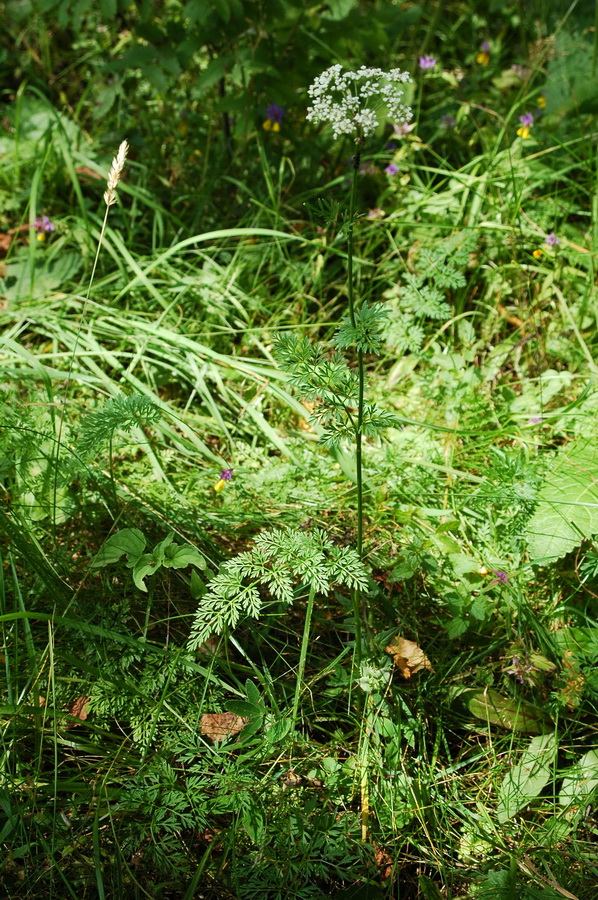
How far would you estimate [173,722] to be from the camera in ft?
5.00

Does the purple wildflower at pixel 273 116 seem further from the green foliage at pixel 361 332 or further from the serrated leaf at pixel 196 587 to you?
the serrated leaf at pixel 196 587

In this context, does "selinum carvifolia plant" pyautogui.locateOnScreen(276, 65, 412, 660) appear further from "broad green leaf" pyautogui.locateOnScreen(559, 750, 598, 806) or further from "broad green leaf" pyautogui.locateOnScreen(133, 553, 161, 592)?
"broad green leaf" pyautogui.locateOnScreen(559, 750, 598, 806)

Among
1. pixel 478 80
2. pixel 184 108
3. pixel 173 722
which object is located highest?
pixel 478 80

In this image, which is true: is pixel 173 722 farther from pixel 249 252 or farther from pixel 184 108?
pixel 184 108

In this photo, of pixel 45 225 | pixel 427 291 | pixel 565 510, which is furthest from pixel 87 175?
pixel 565 510

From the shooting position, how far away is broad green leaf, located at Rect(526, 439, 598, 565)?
1737mm

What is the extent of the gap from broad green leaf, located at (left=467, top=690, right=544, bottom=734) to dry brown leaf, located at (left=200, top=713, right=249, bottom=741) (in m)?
0.53

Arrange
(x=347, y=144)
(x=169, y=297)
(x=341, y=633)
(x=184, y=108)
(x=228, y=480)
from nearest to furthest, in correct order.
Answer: (x=341, y=633) → (x=228, y=480) → (x=169, y=297) → (x=347, y=144) → (x=184, y=108)

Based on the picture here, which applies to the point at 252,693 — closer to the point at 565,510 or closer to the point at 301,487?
the point at 301,487

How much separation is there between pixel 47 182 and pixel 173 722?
2312 mm

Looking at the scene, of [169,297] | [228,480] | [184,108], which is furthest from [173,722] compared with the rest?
[184,108]

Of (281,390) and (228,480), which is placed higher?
(281,390)

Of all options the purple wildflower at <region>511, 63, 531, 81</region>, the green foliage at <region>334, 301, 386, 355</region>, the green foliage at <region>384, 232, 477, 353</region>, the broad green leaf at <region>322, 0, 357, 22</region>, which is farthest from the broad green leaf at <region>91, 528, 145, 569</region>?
the purple wildflower at <region>511, 63, 531, 81</region>

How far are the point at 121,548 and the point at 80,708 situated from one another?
0.36 m
